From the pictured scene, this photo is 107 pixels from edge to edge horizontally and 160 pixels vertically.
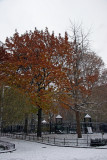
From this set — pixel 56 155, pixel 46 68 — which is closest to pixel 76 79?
pixel 46 68

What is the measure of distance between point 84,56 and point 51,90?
26.4 ft

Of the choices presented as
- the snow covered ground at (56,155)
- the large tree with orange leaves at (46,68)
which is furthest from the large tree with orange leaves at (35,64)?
the snow covered ground at (56,155)

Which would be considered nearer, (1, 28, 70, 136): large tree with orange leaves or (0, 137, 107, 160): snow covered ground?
(0, 137, 107, 160): snow covered ground

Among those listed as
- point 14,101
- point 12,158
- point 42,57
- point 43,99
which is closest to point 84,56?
point 42,57

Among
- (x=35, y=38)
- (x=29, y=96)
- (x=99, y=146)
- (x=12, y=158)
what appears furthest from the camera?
(x=35, y=38)

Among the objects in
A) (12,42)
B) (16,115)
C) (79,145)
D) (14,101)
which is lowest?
(79,145)

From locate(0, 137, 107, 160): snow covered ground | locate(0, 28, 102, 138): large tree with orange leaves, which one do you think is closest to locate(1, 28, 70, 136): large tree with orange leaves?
locate(0, 28, 102, 138): large tree with orange leaves

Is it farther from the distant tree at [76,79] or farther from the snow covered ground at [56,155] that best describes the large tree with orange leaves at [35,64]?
the snow covered ground at [56,155]

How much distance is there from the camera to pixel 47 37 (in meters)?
25.7

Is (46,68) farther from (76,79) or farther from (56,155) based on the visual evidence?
(56,155)

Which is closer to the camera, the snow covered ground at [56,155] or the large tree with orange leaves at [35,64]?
the snow covered ground at [56,155]

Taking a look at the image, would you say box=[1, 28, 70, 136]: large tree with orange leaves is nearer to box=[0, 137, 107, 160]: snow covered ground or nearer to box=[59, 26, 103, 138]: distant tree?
box=[59, 26, 103, 138]: distant tree

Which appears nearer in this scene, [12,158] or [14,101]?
[12,158]

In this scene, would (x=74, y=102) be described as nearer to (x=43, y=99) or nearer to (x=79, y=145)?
(x=43, y=99)
